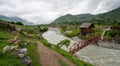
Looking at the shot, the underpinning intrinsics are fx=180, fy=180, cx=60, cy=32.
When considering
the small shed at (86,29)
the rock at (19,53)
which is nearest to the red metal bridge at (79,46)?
the small shed at (86,29)

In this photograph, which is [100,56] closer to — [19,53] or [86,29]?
[19,53]

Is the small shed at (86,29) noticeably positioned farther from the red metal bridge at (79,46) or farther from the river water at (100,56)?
the river water at (100,56)

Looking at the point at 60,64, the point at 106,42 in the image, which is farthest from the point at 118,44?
the point at 60,64

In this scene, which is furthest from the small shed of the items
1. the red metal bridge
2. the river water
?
the river water

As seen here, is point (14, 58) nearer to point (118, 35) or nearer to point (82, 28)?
point (118, 35)

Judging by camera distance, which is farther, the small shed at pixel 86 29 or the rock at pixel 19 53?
the small shed at pixel 86 29

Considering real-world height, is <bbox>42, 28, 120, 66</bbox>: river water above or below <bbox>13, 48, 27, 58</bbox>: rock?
below

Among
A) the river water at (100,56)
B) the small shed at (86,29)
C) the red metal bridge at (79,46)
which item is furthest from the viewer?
the small shed at (86,29)

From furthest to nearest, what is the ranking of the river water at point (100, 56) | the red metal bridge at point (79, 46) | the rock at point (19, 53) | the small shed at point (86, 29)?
the small shed at point (86, 29) < the red metal bridge at point (79, 46) < the river water at point (100, 56) < the rock at point (19, 53)

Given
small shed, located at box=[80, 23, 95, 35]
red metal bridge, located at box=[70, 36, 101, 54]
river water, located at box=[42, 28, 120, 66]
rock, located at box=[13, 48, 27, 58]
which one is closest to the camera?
rock, located at box=[13, 48, 27, 58]

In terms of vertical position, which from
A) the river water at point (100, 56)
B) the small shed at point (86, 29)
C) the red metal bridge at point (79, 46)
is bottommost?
the river water at point (100, 56)

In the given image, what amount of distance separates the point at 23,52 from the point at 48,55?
664 centimetres

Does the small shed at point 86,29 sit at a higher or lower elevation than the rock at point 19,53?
lower

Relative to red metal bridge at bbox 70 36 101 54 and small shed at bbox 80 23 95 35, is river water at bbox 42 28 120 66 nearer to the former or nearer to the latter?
red metal bridge at bbox 70 36 101 54
